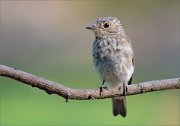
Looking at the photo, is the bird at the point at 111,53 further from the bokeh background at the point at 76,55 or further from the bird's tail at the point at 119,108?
the bokeh background at the point at 76,55

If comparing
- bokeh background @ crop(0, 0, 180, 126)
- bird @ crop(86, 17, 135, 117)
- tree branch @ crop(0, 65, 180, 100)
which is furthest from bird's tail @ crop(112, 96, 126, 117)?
bokeh background @ crop(0, 0, 180, 126)

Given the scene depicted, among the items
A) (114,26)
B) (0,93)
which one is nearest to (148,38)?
(0,93)

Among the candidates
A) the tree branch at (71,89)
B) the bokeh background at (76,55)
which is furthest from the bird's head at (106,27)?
the bokeh background at (76,55)

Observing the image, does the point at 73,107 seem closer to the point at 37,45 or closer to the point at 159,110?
the point at 159,110

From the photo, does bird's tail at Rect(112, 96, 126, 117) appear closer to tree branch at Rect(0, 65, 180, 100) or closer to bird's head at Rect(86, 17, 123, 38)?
bird's head at Rect(86, 17, 123, 38)

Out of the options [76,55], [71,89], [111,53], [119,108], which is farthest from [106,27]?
[76,55]

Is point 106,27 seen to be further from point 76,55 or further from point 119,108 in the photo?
point 76,55
